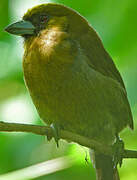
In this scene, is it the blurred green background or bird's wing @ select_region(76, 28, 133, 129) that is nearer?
the blurred green background

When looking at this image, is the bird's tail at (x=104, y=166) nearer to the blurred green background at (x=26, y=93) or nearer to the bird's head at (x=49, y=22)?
the blurred green background at (x=26, y=93)

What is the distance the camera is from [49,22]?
2.76 metres

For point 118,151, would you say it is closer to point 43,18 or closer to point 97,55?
point 97,55

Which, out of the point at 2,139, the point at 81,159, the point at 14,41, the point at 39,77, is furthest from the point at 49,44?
the point at 81,159

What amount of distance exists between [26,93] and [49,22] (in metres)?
0.54

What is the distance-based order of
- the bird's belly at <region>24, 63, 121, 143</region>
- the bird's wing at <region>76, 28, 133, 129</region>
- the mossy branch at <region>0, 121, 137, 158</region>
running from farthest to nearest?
the bird's wing at <region>76, 28, 133, 129</region> < the bird's belly at <region>24, 63, 121, 143</region> < the mossy branch at <region>0, 121, 137, 158</region>

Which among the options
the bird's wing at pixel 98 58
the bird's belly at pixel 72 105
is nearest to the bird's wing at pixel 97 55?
the bird's wing at pixel 98 58

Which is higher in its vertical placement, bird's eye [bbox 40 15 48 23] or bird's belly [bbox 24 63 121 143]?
bird's eye [bbox 40 15 48 23]

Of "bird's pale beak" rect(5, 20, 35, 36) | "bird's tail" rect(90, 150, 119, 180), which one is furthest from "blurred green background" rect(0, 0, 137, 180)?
"bird's tail" rect(90, 150, 119, 180)

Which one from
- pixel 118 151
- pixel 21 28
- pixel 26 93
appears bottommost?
pixel 118 151

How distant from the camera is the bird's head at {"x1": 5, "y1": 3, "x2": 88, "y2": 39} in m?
2.73

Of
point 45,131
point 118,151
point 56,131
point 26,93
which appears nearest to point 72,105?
point 56,131

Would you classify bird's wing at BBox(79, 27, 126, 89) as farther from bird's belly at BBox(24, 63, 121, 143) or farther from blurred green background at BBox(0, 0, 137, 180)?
bird's belly at BBox(24, 63, 121, 143)

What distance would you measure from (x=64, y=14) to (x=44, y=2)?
0.74 ft
